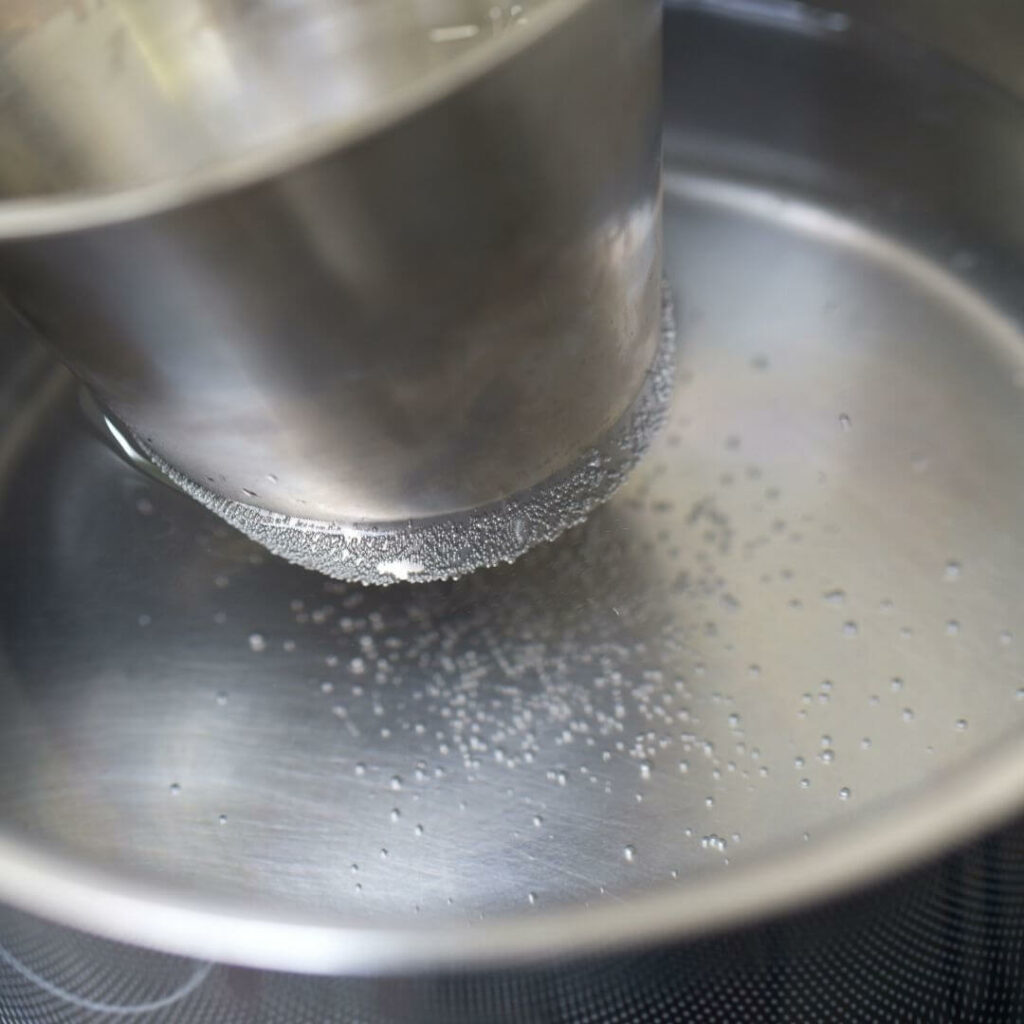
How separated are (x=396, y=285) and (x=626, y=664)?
26cm

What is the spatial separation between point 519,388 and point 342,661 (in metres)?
0.23

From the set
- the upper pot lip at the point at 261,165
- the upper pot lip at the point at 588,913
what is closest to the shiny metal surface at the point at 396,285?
the upper pot lip at the point at 261,165

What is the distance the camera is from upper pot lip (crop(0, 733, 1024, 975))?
343 mm

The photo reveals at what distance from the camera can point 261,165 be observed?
20cm

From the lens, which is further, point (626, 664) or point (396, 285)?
point (626, 664)

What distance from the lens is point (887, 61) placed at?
62 centimetres

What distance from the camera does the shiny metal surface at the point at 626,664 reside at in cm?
40

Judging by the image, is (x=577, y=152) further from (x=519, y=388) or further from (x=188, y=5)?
(x=188, y=5)

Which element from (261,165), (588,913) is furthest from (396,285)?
(588,913)

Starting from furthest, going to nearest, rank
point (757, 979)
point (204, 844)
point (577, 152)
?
point (204, 844)
point (757, 979)
point (577, 152)

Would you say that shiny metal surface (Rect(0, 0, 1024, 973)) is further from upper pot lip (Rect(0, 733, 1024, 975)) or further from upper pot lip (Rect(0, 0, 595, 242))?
upper pot lip (Rect(0, 0, 595, 242))

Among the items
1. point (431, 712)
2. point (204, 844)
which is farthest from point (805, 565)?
point (204, 844)

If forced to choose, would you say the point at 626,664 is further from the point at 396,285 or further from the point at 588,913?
the point at 396,285

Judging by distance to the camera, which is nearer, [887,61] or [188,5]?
[188,5]
